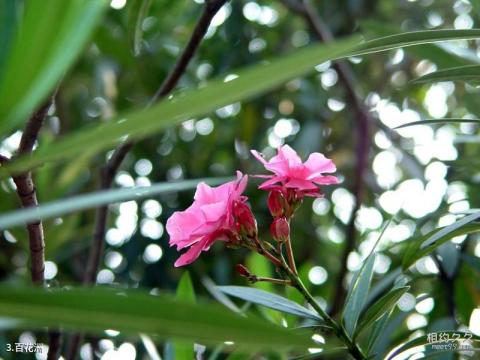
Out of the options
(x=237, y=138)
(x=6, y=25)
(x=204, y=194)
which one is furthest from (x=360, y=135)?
(x=6, y=25)

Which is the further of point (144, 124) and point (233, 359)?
point (233, 359)

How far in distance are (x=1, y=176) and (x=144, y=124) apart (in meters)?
0.09

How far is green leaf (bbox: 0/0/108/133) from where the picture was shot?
0.37 metres

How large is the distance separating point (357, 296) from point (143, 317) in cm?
48

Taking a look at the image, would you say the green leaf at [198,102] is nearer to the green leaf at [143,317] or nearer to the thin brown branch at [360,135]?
the green leaf at [143,317]

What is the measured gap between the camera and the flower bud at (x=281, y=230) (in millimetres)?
750

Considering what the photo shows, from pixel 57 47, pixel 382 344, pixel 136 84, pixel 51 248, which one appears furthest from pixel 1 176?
pixel 136 84

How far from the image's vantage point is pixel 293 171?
75 centimetres

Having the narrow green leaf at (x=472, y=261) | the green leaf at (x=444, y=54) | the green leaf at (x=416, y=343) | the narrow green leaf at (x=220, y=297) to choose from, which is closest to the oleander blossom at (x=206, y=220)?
the narrow green leaf at (x=220, y=297)

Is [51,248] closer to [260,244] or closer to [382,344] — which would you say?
[382,344]

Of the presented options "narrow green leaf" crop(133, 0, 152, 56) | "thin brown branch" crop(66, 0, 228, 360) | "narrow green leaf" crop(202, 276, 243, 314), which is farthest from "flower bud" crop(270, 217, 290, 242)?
"narrow green leaf" crop(133, 0, 152, 56)

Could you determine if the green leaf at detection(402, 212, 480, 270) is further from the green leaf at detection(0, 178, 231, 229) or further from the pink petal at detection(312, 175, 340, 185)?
the green leaf at detection(0, 178, 231, 229)

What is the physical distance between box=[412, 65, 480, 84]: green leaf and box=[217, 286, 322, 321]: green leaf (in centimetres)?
27

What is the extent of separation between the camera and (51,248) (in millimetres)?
1606
